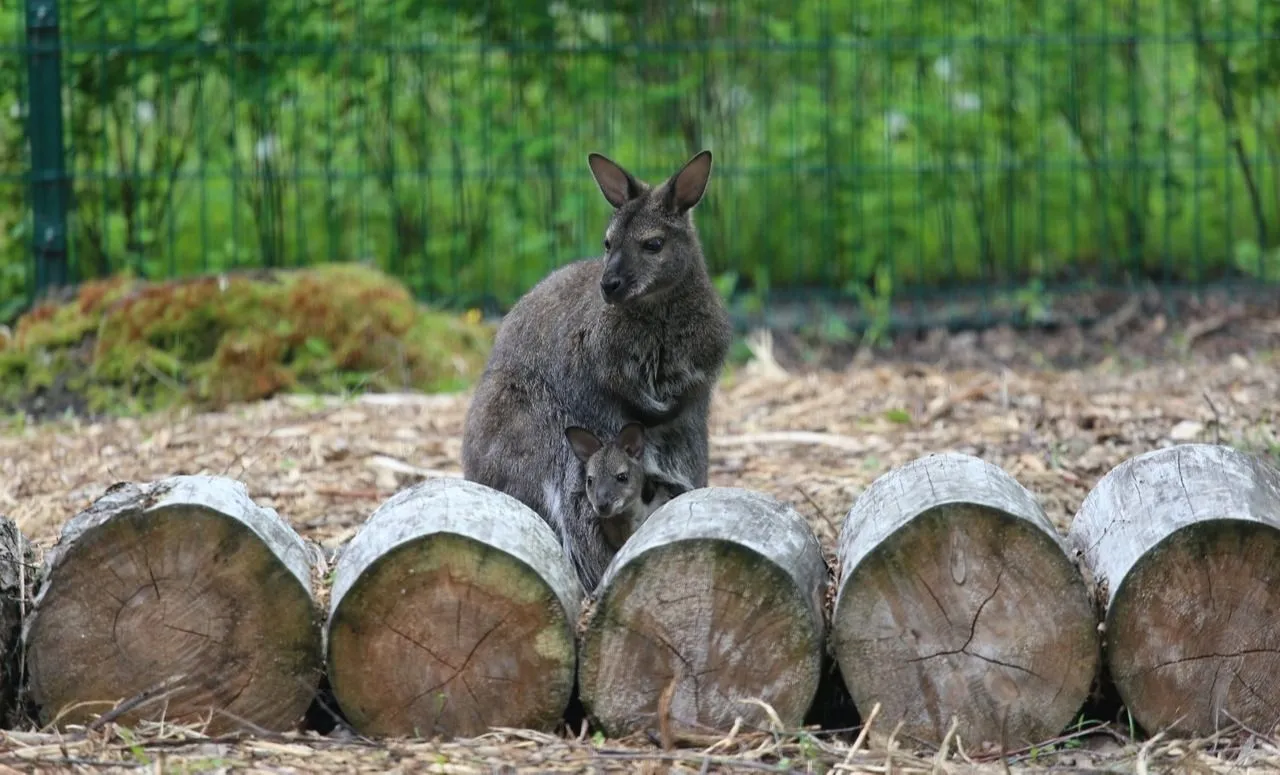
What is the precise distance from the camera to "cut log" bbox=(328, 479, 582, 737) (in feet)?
13.0

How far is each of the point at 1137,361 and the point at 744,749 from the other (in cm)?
673

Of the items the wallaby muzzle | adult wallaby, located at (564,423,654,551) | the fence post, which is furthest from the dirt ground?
the fence post

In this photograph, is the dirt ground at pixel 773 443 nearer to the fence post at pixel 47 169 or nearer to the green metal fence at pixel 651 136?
the green metal fence at pixel 651 136

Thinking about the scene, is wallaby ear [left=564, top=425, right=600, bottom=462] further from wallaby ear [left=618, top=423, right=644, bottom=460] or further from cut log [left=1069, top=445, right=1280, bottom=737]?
cut log [left=1069, top=445, right=1280, bottom=737]

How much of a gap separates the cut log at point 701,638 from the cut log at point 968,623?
14 centimetres

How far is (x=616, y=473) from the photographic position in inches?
214

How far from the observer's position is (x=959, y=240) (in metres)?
11.8

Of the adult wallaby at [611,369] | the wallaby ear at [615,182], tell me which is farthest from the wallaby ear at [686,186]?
the wallaby ear at [615,182]

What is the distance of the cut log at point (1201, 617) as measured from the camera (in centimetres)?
390

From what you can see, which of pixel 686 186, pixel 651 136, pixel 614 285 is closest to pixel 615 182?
pixel 686 186

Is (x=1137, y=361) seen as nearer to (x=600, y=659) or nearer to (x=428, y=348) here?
(x=428, y=348)

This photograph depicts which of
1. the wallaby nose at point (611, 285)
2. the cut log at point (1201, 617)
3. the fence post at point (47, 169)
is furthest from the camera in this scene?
the fence post at point (47, 169)

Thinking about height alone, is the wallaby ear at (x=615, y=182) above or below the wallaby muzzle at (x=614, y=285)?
above

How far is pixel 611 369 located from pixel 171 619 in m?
1.98
